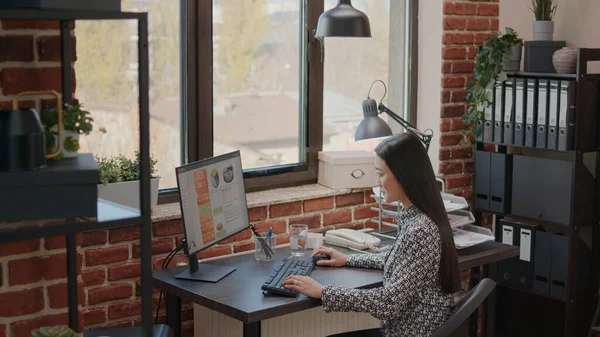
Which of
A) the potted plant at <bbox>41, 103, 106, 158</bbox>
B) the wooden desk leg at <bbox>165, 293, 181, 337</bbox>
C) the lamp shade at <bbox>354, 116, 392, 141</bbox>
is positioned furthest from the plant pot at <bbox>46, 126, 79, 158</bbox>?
the lamp shade at <bbox>354, 116, 392, 141</bbox>

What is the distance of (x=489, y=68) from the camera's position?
4180mm

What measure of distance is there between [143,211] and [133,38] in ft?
4.50

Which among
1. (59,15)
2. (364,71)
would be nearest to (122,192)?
(59,15)

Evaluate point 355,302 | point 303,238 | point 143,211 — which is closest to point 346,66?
point 303,238

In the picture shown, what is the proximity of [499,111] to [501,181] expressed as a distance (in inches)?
13.8

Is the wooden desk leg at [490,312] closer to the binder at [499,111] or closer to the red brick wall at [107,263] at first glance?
the red brick wall at [107,263]

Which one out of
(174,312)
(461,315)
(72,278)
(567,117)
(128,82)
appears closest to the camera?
(72,278)

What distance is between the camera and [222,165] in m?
3.18

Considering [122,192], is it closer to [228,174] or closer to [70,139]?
[228,174]

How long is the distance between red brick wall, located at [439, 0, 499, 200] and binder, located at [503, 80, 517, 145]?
0.29 m

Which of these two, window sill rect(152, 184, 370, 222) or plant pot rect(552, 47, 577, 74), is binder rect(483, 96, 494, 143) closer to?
plant pot rect(552, 47, 577, 74)

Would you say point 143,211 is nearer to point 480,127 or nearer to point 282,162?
point 282,162

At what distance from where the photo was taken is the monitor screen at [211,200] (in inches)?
117

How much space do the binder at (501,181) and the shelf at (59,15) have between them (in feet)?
8.55
